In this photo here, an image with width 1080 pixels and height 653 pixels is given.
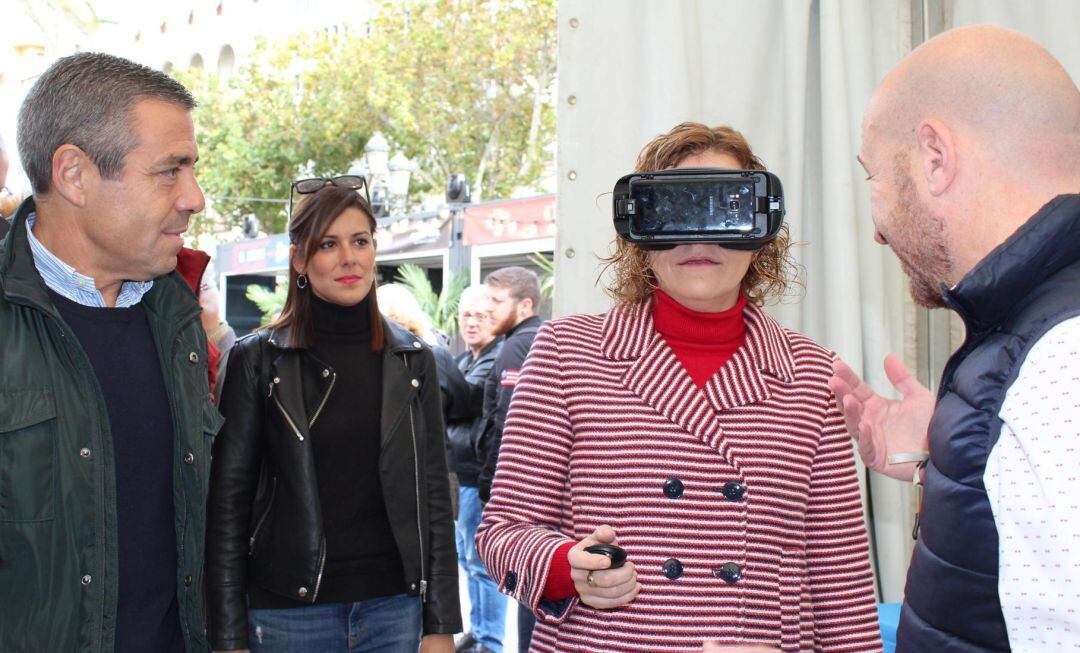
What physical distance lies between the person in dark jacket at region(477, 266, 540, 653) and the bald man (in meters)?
1.96

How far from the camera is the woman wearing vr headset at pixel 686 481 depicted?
4.53 feet

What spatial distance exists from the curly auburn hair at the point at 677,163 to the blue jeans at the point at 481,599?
3045mm

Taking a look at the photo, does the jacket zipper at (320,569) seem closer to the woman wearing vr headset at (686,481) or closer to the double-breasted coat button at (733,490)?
the woman wearing vr headset at (686,481)

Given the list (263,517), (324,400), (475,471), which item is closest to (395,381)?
(324,400)

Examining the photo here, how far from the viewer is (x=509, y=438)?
4.79 feet

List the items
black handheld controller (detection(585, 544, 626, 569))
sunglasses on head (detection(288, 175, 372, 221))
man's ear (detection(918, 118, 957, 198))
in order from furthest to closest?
sunglasses on head (detection(288, 175, 372, 221)) → black handheld controller (detection(585, 544, 626, 569)) → man's ear (detection(918, 118, 957, 198))

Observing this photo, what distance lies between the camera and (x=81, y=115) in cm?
156

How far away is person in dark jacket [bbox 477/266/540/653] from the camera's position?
3590 mm

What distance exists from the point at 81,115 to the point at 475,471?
2.91 meters

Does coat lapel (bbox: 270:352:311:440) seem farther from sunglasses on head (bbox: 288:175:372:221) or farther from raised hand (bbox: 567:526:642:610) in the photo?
raised hand (bbox: 567:526:642:610)

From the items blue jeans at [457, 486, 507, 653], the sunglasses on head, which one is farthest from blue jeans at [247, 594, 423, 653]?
blue jeans at [457, 486, 507, 653]

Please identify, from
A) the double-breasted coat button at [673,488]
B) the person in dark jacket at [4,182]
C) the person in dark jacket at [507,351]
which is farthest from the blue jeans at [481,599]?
the double-breasted coat button at [673,488]

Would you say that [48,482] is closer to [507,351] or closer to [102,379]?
[102,379]

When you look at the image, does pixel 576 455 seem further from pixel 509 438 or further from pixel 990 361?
pixel 990 361
